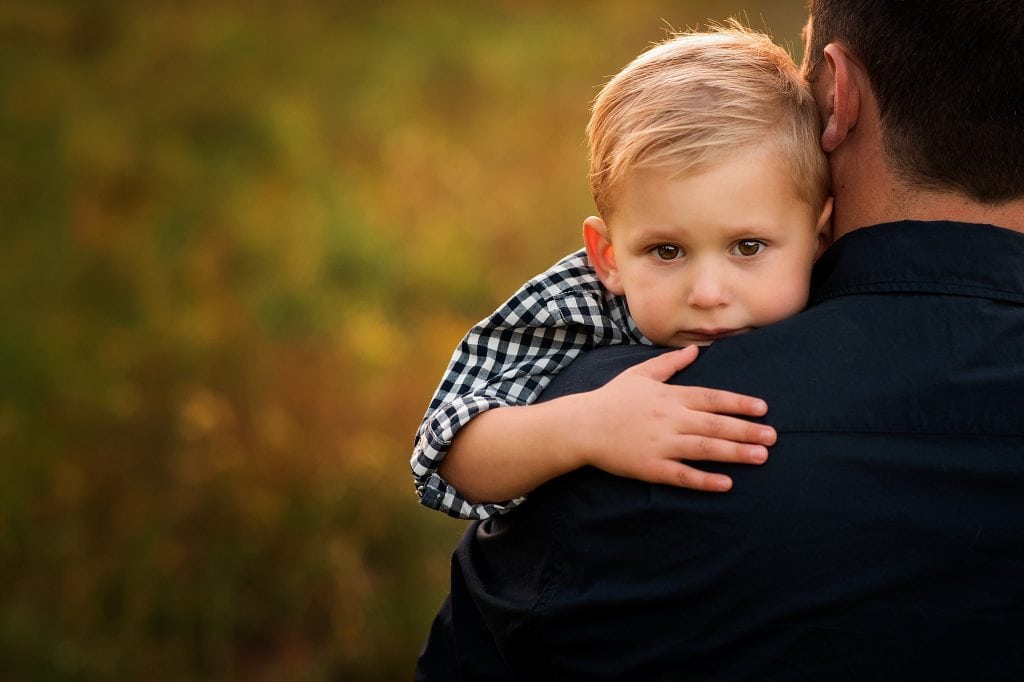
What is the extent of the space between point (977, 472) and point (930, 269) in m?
0.26

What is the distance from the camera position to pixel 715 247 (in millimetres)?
1748

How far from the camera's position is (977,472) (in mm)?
1410

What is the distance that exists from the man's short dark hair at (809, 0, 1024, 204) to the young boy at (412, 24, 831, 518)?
0.17 m

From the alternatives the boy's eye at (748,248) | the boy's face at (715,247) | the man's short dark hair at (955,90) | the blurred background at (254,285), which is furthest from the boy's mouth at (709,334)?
the blurred background at (254,285)

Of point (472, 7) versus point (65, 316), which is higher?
point (472, 7)

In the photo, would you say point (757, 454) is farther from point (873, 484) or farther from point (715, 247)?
point (715, 247)

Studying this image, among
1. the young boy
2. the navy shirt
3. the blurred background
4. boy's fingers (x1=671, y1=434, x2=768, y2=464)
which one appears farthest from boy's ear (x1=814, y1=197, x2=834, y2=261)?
the blurred background

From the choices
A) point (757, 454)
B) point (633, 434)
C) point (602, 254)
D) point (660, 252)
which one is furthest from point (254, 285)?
point (757, 454)

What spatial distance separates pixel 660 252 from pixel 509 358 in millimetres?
269

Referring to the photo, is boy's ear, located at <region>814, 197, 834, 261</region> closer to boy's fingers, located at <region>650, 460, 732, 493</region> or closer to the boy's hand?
the boy's hand

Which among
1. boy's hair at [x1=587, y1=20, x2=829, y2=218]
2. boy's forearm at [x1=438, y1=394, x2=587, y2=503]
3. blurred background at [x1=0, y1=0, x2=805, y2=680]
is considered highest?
boy's hair at [x1=587, y1=20, x2=829, y2=218]

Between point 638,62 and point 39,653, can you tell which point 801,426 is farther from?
point 39,653

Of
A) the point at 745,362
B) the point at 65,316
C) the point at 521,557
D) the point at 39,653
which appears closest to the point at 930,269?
the point at 745,362

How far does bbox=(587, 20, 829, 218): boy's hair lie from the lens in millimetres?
1713
